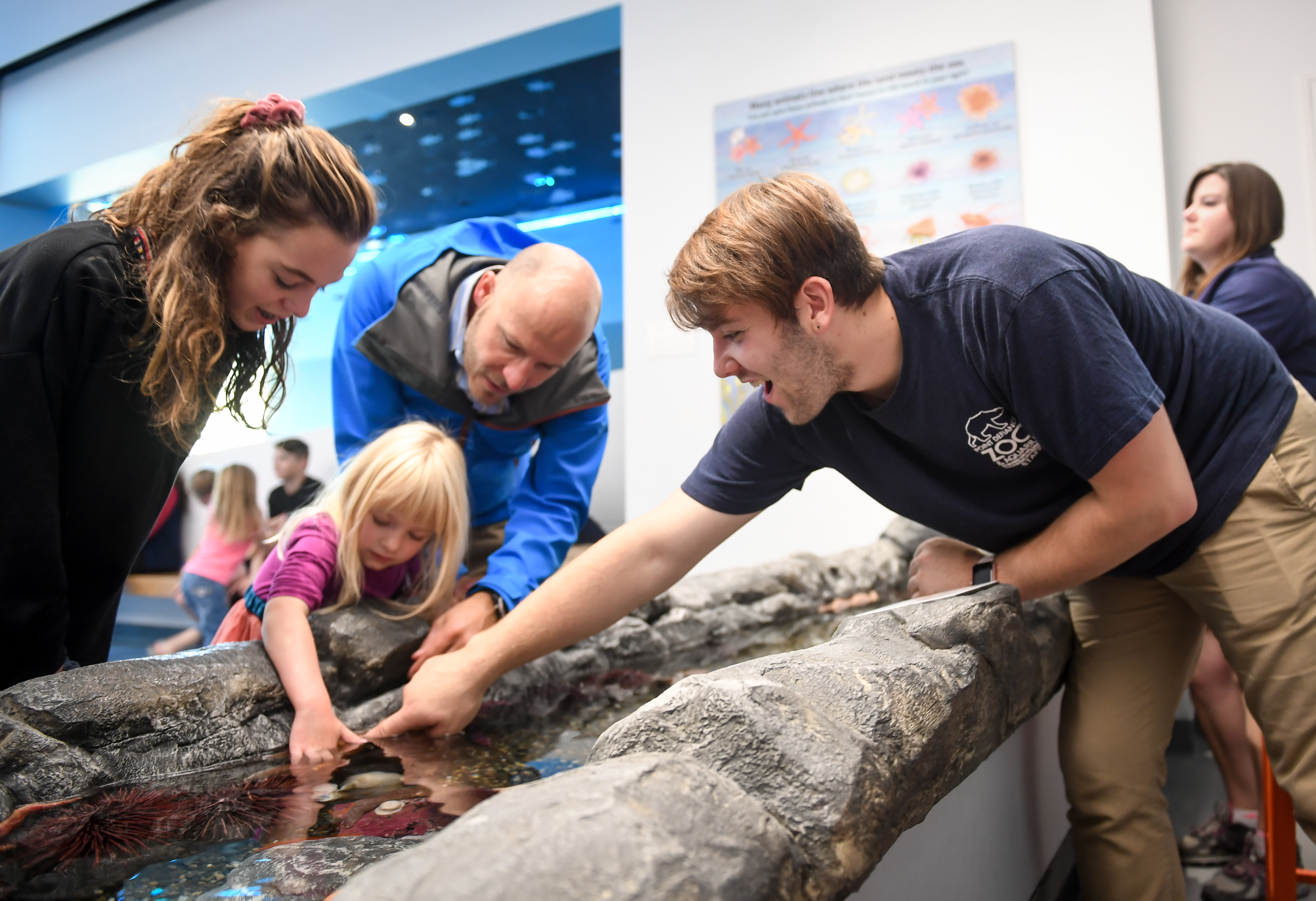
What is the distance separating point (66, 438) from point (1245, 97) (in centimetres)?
446

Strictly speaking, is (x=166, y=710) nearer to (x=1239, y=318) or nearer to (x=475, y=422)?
(x=475, y=422)

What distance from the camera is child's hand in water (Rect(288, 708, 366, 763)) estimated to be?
1644mm

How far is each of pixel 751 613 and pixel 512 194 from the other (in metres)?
6.37

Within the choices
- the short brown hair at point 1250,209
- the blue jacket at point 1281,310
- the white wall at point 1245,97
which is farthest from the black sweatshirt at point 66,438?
the white wall at point 1245,97

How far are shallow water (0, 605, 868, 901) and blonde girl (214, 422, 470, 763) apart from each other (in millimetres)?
328

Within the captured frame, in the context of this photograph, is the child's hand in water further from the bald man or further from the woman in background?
the woman in background

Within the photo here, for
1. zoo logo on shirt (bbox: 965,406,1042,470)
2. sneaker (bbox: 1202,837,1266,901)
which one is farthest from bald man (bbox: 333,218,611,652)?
sneaker (bbox: 1202,837,1266,901)

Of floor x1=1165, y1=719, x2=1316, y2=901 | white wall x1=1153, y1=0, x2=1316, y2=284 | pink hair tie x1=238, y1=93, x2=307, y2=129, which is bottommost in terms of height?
floor x1=1165, y1=719, x2=1316, y2=901

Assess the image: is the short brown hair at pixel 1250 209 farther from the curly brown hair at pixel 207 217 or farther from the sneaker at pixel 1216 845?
the curly brown hair at pixel 207 217

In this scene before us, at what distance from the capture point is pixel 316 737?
5.47 feet

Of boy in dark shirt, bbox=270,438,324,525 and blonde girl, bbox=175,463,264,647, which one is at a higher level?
boy in dark shirt, bbox=270,438,324,525

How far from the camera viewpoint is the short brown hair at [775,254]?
153 centimetres

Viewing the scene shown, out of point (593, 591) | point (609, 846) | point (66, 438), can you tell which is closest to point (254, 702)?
point (66, 438)

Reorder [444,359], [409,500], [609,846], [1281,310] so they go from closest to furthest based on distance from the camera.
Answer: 1. [609,846]
2. [409,500]
3. [444,359]
4. [1281,310]
